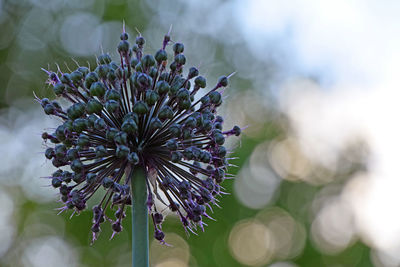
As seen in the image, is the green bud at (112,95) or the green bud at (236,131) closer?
the green bud at (112,95)

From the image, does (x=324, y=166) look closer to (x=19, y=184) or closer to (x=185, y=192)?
(x=19, y=184)

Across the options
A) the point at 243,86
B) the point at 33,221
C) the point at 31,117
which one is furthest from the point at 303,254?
the point at 31,117

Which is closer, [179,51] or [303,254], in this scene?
[179,51]

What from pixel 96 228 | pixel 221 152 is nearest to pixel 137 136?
pixel 221 152

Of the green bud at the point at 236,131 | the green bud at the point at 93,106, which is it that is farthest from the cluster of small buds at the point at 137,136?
the green bud at the point at 236,131

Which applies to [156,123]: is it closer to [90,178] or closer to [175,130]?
[175,130]

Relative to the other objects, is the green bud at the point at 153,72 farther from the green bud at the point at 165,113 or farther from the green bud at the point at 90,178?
the green bud at the point at 90,178

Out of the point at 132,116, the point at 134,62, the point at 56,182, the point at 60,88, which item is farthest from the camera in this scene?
the point at 134,62
